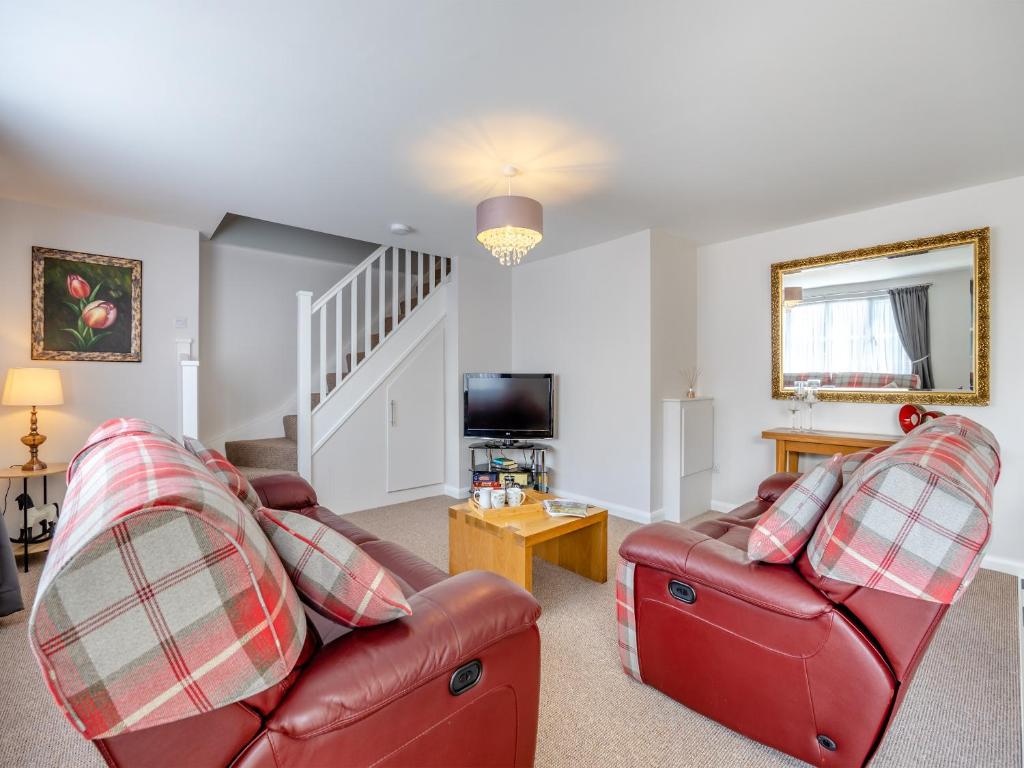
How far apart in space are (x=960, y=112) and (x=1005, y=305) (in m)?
1.45

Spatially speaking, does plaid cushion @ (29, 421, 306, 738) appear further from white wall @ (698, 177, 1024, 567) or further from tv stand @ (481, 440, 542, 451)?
white wall @ (698, 177, 1024, 567)

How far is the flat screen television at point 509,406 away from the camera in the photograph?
452 cm

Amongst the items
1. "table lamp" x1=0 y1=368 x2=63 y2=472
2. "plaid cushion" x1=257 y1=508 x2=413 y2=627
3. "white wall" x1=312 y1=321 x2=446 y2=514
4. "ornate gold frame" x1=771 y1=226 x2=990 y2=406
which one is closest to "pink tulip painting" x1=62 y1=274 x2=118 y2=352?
"table lamp" x1=0 y1=368 x2=63 y2=472

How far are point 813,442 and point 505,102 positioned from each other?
2921mm

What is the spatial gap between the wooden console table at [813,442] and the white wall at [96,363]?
455cm

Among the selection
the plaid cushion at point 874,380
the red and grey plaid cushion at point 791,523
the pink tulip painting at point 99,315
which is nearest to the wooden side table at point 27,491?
the pink tulip painting at point 99,315

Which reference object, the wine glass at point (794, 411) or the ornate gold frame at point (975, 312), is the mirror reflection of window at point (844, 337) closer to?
the ornate gold frame at point (975, 312)

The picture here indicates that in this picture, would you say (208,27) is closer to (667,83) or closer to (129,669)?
(667,83)

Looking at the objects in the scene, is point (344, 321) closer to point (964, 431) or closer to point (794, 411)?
point (794, 411)

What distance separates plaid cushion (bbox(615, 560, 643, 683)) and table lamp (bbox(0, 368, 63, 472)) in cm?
341

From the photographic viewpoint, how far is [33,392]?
291 cm

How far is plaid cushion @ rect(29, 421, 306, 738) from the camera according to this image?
66 centimetres

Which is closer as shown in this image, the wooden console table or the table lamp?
the table lamp

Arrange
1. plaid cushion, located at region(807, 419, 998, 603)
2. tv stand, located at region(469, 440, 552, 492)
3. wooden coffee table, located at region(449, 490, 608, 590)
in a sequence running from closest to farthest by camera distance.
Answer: plaid cushion, located at region(807, 419, 998, 603)
wooden coffee table, located at region(449, 490, 608, 590)
tv stand, located at region(469, 440, 552, 492)
